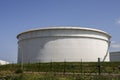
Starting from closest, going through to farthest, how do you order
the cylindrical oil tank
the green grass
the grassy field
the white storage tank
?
the grassy field → the green grass → the cylindrical oil tank → the white storage tank

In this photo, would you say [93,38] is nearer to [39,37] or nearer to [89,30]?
[89,30]

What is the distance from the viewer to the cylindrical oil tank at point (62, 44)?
3975cm

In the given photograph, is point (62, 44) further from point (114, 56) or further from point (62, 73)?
point (114, 56)

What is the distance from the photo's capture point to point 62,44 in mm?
39781

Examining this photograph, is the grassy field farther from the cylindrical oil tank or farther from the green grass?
the cylindrical oil tank

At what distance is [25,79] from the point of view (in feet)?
42.3

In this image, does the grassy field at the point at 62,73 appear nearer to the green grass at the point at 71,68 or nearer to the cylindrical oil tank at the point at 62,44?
the green grass at the point at 71,68

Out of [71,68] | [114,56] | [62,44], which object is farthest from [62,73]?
[114,56]

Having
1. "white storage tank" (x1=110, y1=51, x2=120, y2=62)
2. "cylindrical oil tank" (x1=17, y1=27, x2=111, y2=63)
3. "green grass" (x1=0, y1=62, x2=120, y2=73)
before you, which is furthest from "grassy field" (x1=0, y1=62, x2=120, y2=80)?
"white storage tank" (x1=110, y1=51, x2=120, y2=62)

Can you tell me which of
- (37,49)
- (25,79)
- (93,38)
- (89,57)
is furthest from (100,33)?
(25,79)

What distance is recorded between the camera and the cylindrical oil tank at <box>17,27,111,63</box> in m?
39.8

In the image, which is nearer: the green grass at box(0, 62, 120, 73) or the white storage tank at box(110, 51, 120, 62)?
the green grass at box(0, 62, 120, 73)

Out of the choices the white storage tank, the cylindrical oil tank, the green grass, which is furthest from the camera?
the white storage tank

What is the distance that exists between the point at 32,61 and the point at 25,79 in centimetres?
2881
